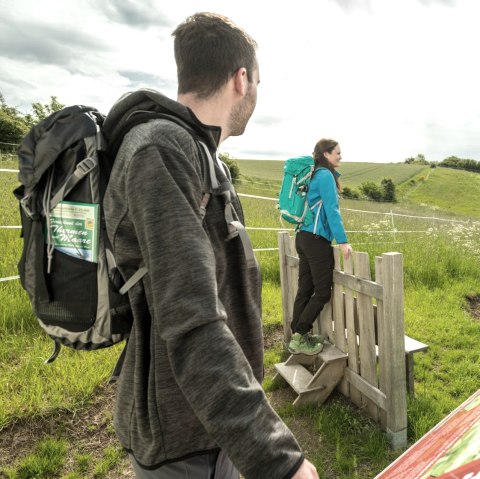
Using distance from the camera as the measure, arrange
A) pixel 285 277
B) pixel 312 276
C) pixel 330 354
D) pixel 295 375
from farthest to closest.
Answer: pixel 285 277
pixel 312 276
pixel 295 375
pixel 330 354

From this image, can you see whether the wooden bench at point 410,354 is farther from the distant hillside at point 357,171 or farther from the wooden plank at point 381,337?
the distant hillside at point 357,171

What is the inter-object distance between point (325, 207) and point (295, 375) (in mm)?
1675

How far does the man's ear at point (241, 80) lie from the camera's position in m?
1.22

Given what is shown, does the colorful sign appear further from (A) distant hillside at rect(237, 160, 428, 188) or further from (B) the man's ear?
(A) distant hillside at rect(237, 160, 428, 188)

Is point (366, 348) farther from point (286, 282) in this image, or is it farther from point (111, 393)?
point (111, 393)

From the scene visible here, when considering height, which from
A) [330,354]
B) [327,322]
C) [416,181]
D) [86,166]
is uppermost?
[86,166]

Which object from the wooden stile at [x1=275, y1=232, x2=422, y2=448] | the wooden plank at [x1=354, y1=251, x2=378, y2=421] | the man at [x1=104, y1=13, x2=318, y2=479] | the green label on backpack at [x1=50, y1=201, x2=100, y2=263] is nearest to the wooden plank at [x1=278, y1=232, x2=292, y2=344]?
the wooden stile at [x1=275, y1=232, x2=422, y2=448]

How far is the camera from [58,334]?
1223 mm

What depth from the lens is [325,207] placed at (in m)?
3.81

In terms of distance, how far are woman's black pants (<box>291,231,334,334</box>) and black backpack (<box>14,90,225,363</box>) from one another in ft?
9.15

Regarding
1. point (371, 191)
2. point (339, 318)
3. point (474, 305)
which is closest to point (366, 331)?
point (339, 318)

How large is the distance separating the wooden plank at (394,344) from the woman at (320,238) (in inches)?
30.8

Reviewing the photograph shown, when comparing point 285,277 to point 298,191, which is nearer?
point 298,191

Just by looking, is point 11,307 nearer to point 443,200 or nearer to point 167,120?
point 167,120
